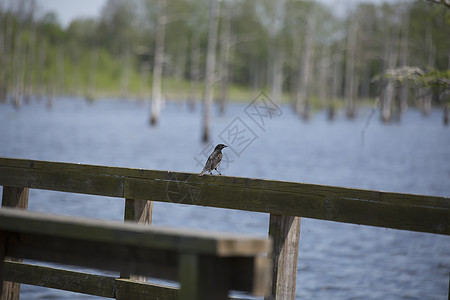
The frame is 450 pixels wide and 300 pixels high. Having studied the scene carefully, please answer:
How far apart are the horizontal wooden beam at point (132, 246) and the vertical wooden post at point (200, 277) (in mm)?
32

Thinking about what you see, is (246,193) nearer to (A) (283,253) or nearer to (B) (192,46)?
(A) (283,253)

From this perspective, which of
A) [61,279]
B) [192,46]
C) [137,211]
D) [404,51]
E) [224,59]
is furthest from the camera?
[192,46]

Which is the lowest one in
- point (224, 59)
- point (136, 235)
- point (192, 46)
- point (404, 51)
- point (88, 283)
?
point (88, 283)

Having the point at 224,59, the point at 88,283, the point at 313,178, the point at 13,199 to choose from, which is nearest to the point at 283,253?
the point at 88,283

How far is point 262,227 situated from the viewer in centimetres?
1245

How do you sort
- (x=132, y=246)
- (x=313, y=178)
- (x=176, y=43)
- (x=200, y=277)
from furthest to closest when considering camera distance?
(x=176, y=43) → (x=313, y=178) → (x=132, y=246) → (x=200, y=277)

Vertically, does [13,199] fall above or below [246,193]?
below

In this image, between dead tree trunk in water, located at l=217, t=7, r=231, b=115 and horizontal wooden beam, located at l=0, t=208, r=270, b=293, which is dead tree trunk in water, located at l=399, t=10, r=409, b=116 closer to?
dead tree trunk in water, located at l=217, t=7, r=231, b=115

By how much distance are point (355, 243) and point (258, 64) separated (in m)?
106

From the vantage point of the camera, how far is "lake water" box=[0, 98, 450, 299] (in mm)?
8812

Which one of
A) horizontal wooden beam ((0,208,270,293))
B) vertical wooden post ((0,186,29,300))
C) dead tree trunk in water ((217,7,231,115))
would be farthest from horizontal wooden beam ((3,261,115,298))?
dead tree trunk in water ((217,7,231,115))

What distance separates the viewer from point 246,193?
12.9 feet

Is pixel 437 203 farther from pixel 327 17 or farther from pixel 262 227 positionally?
pixel 327 17

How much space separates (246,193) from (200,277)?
78.0 inches
